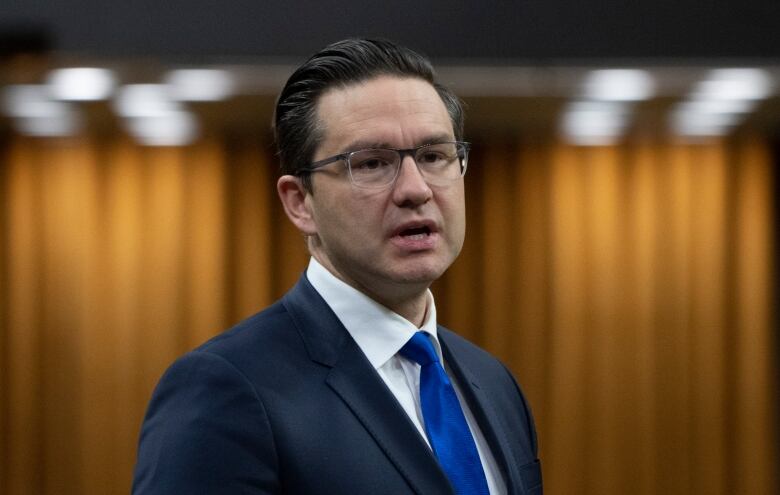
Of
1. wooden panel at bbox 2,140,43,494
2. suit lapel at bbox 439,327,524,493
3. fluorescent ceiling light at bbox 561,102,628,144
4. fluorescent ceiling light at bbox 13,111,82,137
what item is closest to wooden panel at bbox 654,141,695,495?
fluorescent ceiling light at bbox 561,102,628,144

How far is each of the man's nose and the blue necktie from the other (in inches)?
8.7

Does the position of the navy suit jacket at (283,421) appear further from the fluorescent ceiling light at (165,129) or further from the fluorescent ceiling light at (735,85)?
the fluorescent ceiling light at (165,129)

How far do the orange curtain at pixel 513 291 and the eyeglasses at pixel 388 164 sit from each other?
3862 mm

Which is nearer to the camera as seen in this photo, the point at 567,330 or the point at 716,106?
the point at 716,106

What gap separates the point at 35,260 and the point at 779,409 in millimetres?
4227

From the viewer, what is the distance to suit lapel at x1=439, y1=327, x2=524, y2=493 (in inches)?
60.9

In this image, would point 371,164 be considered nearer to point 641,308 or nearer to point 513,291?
point 513,291

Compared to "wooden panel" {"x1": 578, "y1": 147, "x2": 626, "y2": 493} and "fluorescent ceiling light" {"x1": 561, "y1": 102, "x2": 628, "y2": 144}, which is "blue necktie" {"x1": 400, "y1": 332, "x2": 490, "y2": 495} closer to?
"fluorescent ceiling light" {"x1": 561, "y1": 102, "x2": 628, "y2": 144}

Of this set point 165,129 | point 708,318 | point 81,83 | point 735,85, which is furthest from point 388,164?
point 708,318

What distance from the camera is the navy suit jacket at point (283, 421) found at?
1.23m

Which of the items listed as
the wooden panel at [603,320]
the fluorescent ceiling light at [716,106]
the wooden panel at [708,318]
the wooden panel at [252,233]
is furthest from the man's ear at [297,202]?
the wooden panel at [708,318]

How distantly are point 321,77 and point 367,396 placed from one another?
1.75 ft

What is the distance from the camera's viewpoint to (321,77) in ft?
5.15

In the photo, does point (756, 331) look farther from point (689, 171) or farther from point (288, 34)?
point (288, 34)
